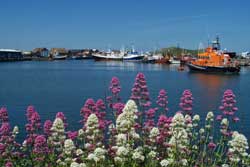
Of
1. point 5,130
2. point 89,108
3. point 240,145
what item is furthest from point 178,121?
point 5,130

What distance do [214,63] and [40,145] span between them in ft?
299

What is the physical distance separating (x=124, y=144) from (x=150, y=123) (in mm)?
1605

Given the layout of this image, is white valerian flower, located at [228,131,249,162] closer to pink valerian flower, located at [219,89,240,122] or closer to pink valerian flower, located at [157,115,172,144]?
pink valerian flower, located at [157,115,172,144]

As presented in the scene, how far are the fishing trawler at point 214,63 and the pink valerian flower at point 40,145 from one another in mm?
86024

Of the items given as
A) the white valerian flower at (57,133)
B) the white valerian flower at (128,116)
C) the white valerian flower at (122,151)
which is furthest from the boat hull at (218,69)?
the white valerian flower at (122,151)

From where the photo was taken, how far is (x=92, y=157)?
5.66m

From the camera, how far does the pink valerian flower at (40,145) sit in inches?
272

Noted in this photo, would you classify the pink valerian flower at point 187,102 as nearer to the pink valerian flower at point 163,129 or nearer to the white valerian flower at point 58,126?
the pink valerian flower at point 163,129

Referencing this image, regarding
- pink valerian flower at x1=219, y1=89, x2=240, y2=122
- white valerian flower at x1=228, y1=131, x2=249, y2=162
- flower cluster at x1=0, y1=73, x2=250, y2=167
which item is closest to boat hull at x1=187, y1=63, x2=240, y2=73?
flower cluster at x1=0, y1=73, x2=250, y2=167

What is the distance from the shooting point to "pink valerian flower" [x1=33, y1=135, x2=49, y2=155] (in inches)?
272

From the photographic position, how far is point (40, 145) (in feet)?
22.9

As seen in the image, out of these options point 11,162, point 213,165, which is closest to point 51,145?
point 11,162

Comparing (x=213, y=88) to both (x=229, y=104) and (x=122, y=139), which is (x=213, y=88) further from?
(x=122, y=139)

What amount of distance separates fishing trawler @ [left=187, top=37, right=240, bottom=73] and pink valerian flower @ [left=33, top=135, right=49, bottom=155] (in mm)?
86024
